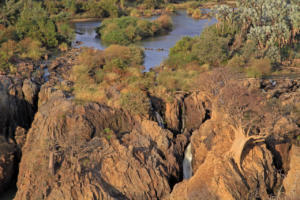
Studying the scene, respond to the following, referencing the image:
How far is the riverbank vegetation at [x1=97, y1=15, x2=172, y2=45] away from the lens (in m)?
49.6

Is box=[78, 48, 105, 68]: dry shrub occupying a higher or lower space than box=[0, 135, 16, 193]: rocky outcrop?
higher

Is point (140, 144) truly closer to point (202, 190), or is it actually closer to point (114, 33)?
point (202, 190)

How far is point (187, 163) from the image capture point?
2338 centimetres

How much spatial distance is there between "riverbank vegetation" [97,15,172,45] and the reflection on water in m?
1.09

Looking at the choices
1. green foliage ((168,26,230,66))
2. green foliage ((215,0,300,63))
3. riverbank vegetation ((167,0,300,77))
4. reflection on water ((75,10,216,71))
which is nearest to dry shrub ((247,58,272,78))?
riverbank vegetation ((167,0,300,77))

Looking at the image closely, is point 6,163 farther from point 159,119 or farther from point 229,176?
point 229,176

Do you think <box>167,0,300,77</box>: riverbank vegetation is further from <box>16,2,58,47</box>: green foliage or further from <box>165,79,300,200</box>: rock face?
<box>16,2,58,47</box>: green foliage

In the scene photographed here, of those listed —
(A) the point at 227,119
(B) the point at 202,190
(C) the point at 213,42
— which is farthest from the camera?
(C) the point at 213,42

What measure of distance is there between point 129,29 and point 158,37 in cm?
524

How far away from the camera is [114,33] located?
49844mm

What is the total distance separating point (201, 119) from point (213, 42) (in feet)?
42.1

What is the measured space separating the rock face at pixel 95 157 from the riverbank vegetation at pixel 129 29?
25.8m

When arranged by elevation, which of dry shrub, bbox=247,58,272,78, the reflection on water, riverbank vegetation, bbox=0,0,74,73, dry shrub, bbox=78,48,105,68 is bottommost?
the reflection on water

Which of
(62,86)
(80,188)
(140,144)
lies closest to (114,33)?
(62,86)
